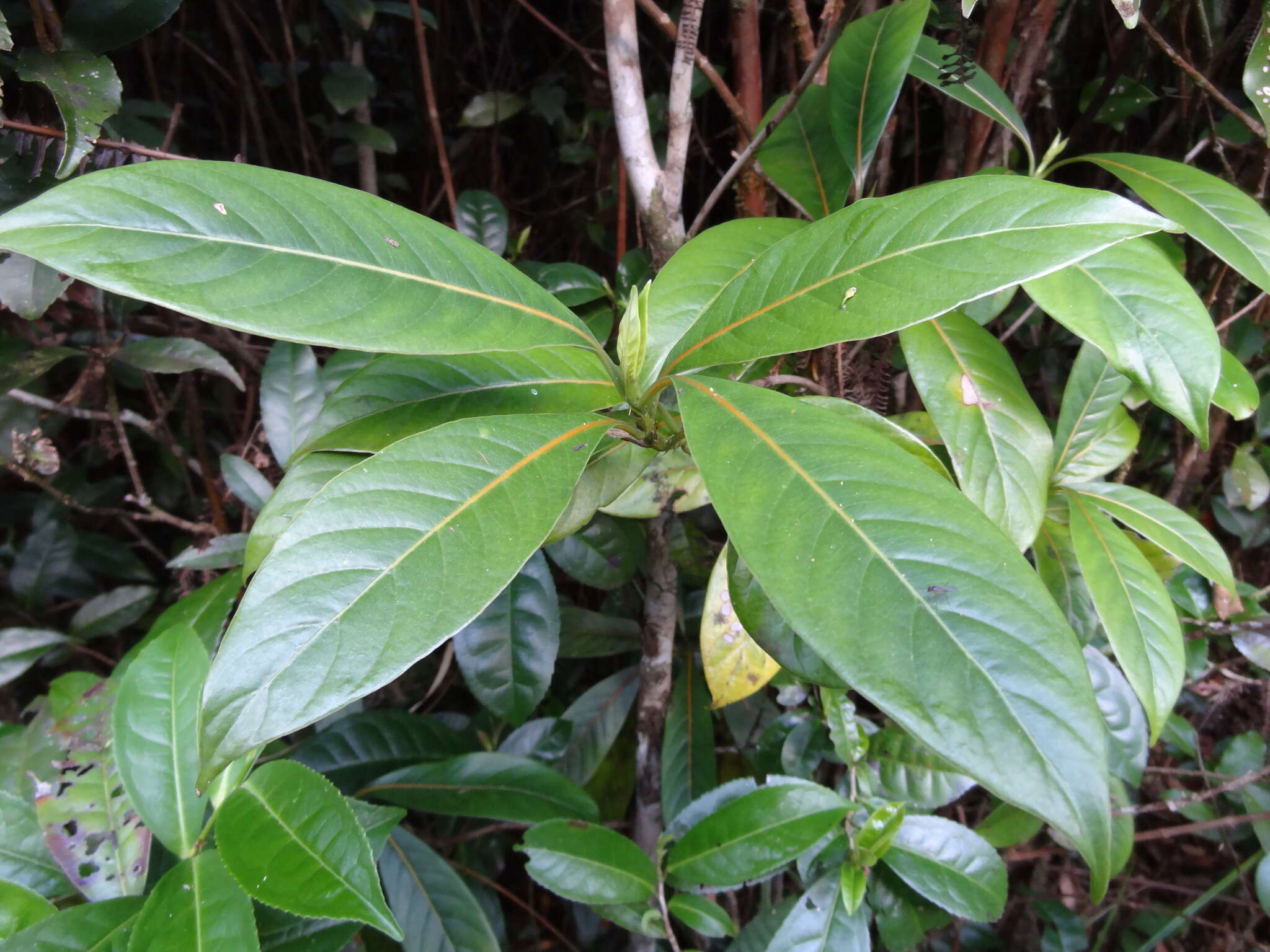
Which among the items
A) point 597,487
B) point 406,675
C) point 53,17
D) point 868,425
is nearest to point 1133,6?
point 868,425

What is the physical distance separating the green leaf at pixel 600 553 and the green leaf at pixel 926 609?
50 centimetres

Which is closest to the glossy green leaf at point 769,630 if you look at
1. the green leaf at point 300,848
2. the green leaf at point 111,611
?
Result: the green leaf at point 300,848

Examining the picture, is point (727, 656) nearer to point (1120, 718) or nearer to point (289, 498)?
→ point (289, 498)

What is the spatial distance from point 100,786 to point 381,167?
128cm

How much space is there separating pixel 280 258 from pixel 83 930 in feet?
1.90

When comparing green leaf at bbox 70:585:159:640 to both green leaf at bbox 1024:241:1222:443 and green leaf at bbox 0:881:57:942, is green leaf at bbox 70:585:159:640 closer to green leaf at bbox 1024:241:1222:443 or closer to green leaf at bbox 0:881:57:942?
green leaf at bbox 0:881:57:942

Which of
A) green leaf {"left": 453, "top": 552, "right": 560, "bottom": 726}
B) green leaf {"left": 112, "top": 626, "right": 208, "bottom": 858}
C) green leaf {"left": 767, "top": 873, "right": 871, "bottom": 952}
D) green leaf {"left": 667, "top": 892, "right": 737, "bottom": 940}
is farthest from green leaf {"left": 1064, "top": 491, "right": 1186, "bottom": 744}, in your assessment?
green leaf {"left": 112, "top": 626, "right": 208, "bottom": 858}

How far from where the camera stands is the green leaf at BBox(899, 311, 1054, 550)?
1.90 ft

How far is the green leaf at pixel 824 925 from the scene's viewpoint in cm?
71

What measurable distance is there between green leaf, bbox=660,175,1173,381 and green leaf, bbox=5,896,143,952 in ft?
1.76

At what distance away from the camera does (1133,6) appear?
481 mm

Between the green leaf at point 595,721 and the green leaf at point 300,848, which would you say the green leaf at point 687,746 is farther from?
the green leaf at point 300,848

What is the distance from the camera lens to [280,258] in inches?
17.0

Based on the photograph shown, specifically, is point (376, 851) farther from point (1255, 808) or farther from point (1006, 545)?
point (1255, 808)
